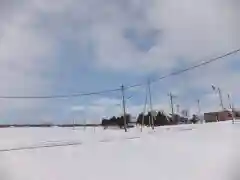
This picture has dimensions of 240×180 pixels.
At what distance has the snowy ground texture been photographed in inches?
57.7

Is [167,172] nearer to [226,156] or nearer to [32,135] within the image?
[226,156]

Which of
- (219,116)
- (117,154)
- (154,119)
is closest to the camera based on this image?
(117,154)

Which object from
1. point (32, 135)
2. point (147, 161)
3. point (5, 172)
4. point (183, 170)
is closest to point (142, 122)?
point (147, 161)

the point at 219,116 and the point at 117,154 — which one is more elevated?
the point at 219,116

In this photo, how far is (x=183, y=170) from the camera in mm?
1520

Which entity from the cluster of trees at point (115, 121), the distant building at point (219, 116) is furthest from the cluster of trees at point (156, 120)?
the distant building at point (219, 116)

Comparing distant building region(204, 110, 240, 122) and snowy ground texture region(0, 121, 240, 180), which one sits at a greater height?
distant building region(204, 110, 240, 122)

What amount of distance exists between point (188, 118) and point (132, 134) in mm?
316

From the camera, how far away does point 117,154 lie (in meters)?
1.65

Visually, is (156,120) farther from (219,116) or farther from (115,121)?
(219,116)

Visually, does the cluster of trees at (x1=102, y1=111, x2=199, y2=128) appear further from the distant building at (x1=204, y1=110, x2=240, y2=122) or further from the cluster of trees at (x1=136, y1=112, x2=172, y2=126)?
the distant building at (x1=204, y1=110, x2=240, y2=122)

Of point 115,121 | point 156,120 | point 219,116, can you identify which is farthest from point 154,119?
point 219,116

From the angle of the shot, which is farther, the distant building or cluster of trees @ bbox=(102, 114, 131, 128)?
the distant building


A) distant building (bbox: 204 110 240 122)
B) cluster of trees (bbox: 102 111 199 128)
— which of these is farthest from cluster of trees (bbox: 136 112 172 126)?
distant building (bbox: 204 110 240 122)
